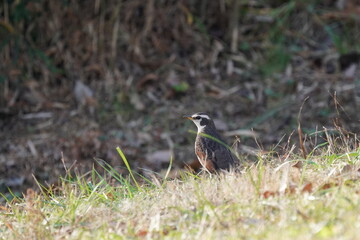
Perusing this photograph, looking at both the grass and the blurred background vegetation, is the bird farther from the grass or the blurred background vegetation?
the blurred background vegetation

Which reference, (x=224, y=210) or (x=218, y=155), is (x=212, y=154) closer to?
(x=218, y=155)

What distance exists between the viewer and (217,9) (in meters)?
10.3

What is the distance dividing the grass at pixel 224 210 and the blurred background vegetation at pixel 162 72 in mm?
3738

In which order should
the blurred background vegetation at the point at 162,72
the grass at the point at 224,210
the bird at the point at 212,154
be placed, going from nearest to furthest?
the grass at the point at 224,210 < the bird at the point at 212,154 < the blurred background vegetation at the point at 162,72

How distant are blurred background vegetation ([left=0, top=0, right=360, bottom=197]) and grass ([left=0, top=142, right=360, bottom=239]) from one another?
12.3 ft

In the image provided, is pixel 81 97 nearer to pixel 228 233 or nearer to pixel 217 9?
pixel 217 9

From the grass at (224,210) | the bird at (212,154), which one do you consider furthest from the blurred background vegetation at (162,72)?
the grass at (224,210)

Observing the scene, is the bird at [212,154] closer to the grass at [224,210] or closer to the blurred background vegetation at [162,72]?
the grass at [224,210]

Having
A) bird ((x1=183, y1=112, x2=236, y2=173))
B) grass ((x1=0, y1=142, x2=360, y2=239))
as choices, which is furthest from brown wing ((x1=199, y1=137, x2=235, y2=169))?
grass ((x1=0, y1=142, x2=360, y2=239))

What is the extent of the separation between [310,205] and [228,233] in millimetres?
571

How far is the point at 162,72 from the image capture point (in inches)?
392

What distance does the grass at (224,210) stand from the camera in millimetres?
3617

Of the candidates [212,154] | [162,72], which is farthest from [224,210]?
[162,72]

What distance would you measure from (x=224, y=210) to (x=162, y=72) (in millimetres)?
6078
